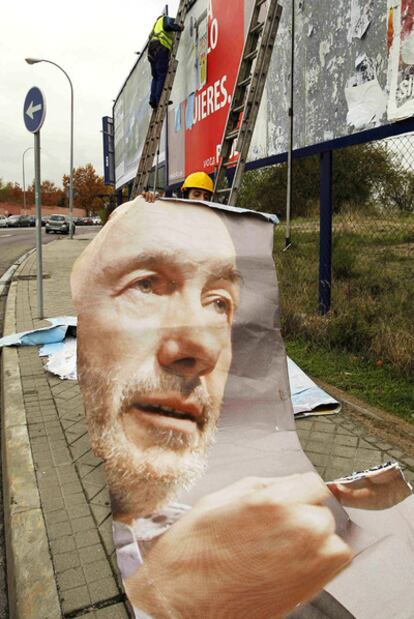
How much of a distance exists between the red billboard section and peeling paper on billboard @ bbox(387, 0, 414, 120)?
2879mm

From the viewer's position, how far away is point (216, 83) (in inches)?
314

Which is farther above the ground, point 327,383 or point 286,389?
point 286,389

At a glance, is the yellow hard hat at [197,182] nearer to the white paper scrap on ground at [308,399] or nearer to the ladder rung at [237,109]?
the white paper scrap on ground at [308,399]

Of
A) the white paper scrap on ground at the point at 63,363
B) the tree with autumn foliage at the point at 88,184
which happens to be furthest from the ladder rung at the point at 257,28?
the tree with autumn foliage at the point at 88,184

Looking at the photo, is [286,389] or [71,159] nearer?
[286,389]

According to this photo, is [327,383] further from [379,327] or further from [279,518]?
[279,518]

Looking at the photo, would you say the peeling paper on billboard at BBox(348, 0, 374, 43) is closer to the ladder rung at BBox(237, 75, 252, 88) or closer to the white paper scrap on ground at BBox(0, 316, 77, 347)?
the ladder rung at BBox(237, 75, 252, 88)

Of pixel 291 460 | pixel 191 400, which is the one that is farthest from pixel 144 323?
pixel 291 460

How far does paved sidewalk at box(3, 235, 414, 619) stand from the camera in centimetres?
212

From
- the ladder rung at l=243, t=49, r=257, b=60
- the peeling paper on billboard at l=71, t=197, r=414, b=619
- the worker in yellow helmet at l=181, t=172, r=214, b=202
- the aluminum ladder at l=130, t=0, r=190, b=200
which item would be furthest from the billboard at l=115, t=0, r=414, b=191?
the peeling paper on billboard at l=71, t=197, r=414, b=619

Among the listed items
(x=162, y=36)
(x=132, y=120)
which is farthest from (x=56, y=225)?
(x=162, y=36)

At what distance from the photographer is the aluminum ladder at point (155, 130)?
7427 millimetres

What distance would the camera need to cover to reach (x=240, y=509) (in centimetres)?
202

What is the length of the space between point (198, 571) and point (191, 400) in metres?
0.70
